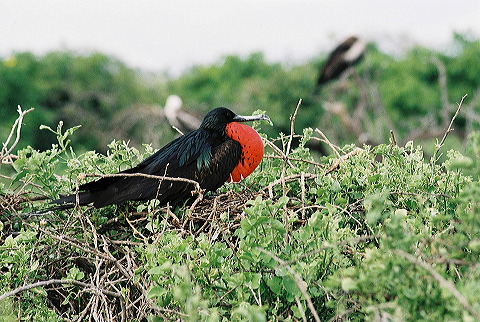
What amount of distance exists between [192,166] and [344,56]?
541cm

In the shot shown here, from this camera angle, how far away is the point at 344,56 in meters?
7.88

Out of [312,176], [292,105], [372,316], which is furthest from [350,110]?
[372,316]

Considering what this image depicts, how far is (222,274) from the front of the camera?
1855 mm

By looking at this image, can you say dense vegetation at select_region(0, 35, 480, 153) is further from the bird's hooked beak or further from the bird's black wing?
the bird's black wing

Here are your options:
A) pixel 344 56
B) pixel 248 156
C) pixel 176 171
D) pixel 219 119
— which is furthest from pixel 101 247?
pixel 344 56

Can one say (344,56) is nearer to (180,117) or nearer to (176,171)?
(180,117)

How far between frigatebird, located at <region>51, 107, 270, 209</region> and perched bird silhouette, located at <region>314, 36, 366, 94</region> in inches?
198

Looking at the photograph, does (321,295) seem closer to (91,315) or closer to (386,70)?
(91,315)

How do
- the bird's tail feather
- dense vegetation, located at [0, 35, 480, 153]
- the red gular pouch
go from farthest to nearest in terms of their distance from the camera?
dense vegetation, located at [0, 35, 480, 153], the red gular pouch, the bird's tail feather

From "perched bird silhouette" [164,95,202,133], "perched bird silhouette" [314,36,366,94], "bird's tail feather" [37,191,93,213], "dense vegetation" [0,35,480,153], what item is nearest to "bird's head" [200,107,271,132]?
"bird's tail feather" [37,191,93,213]

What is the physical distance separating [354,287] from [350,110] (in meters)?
13.8

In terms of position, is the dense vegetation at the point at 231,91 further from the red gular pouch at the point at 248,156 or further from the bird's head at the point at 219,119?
the red gular pouch at the point at 248,156

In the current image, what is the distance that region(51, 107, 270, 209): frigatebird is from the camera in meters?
2.51

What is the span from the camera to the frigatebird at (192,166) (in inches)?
99.0
